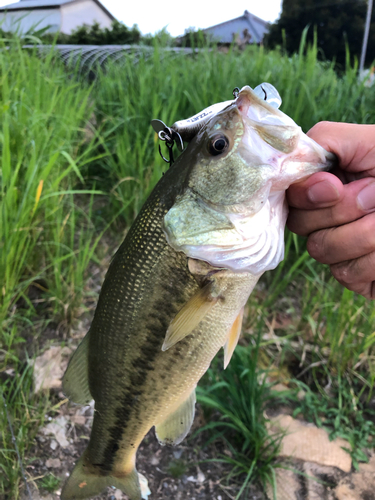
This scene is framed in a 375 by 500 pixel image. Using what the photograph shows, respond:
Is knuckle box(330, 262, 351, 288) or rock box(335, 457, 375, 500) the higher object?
knuckle box(330, 262, 351, 288)

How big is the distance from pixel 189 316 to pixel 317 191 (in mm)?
534

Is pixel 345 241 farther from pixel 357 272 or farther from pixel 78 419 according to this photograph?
pixel 78 419

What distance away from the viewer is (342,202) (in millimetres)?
1120

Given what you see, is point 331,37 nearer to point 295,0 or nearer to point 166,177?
point 295,0

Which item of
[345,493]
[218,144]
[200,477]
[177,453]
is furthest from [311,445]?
[218,144]

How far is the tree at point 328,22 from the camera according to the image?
17.7m

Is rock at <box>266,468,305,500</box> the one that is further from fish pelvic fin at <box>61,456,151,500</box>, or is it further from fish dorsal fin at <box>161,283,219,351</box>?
fish dorsal fin at <box>161,283,219,351</box>

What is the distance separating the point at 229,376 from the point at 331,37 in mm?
21307

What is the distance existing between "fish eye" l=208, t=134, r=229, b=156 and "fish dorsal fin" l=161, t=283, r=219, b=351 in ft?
1.28

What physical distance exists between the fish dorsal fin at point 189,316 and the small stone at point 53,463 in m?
1.40

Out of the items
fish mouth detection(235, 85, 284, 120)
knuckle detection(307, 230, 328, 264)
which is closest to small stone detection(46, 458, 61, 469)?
knuckle detection(307, 230, 328, 264)

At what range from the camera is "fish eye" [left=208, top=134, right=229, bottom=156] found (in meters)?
0.95

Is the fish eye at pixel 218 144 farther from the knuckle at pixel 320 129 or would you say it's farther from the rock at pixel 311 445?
the rock at pixel 311 445

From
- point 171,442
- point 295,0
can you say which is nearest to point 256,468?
point 171,442
